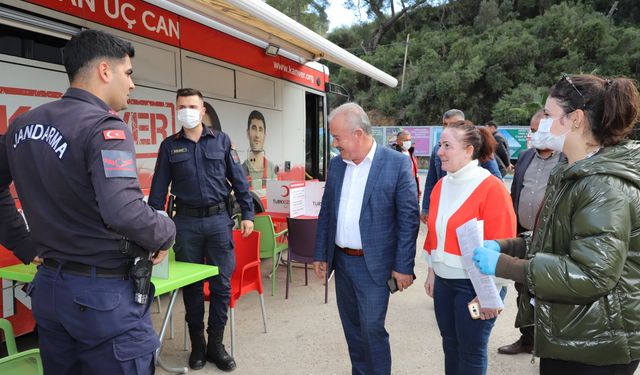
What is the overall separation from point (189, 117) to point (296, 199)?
1.93 meters

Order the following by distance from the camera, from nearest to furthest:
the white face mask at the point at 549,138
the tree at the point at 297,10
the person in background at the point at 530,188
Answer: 1. the white face mask at the point at 549,138
2. the person in background at the point at 530,188
3. the tree at the point at 297,10

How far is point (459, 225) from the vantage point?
2.08 meters

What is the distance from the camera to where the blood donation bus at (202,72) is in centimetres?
281

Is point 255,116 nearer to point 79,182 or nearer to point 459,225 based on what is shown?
point 459,225

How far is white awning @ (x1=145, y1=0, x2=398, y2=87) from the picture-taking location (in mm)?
3432

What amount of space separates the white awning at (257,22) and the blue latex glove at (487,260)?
257 centimetres

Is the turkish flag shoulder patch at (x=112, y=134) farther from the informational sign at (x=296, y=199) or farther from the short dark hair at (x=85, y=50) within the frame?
the informational sign at (x=296, y=199)

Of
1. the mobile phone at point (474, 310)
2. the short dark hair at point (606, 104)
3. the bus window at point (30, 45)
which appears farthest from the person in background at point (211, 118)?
the short dark hair at point (606, 104)

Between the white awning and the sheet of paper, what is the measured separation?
2411mm

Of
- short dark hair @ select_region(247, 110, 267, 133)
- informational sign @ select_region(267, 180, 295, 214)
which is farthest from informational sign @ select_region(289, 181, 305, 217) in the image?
short dark hair @ select_region(247, 110, 267, 133)

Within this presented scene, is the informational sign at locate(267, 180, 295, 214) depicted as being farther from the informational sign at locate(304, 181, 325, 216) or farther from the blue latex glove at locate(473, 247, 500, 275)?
the blue latex glove at locate(473, 247, 500, 275)

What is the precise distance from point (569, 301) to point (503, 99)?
2650cm

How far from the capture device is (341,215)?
2396 millimetres

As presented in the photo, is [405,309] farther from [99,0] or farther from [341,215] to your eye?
[99,0]
